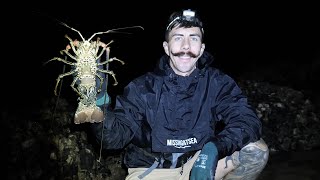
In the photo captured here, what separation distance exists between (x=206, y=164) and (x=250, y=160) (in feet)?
2.85

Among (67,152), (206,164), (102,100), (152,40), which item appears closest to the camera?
(102,100)

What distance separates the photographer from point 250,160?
407cm

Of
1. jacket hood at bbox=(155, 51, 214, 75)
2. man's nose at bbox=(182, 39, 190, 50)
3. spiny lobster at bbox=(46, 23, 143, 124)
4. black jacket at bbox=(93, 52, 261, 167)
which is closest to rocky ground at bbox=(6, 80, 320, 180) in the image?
black jacket at bbox=(93, 52, 261, 167)

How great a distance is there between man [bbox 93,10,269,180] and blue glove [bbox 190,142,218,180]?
0.45 metres

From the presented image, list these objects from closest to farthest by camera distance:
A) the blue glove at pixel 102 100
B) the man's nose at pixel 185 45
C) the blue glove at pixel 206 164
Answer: the blue glove at pixel 102 100, the blue glove at pixel 206 164, the man's nose at pixel 185 45

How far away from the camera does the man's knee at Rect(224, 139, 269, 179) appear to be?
4008mm

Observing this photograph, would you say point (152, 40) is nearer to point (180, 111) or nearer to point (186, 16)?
point (186, 16)

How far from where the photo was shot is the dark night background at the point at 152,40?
693 centimetres

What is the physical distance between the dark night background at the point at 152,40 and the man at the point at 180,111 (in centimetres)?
300

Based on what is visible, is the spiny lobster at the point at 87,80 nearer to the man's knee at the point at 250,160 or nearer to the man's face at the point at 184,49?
the man's face at the point at 184,49

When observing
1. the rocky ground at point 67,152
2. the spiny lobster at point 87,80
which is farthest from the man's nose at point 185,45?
the rocky ground at point 67,152

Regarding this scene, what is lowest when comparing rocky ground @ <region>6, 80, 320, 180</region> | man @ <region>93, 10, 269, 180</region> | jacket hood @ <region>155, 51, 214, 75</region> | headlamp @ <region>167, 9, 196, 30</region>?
rocky ground @ <region>6, 80, 320, 180</region>

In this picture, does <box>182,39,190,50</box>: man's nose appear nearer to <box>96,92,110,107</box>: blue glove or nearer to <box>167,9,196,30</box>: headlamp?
<box>167,9,196,30</box>: headlamp

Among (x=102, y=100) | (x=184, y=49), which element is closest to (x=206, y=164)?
(x=102, y=100)
